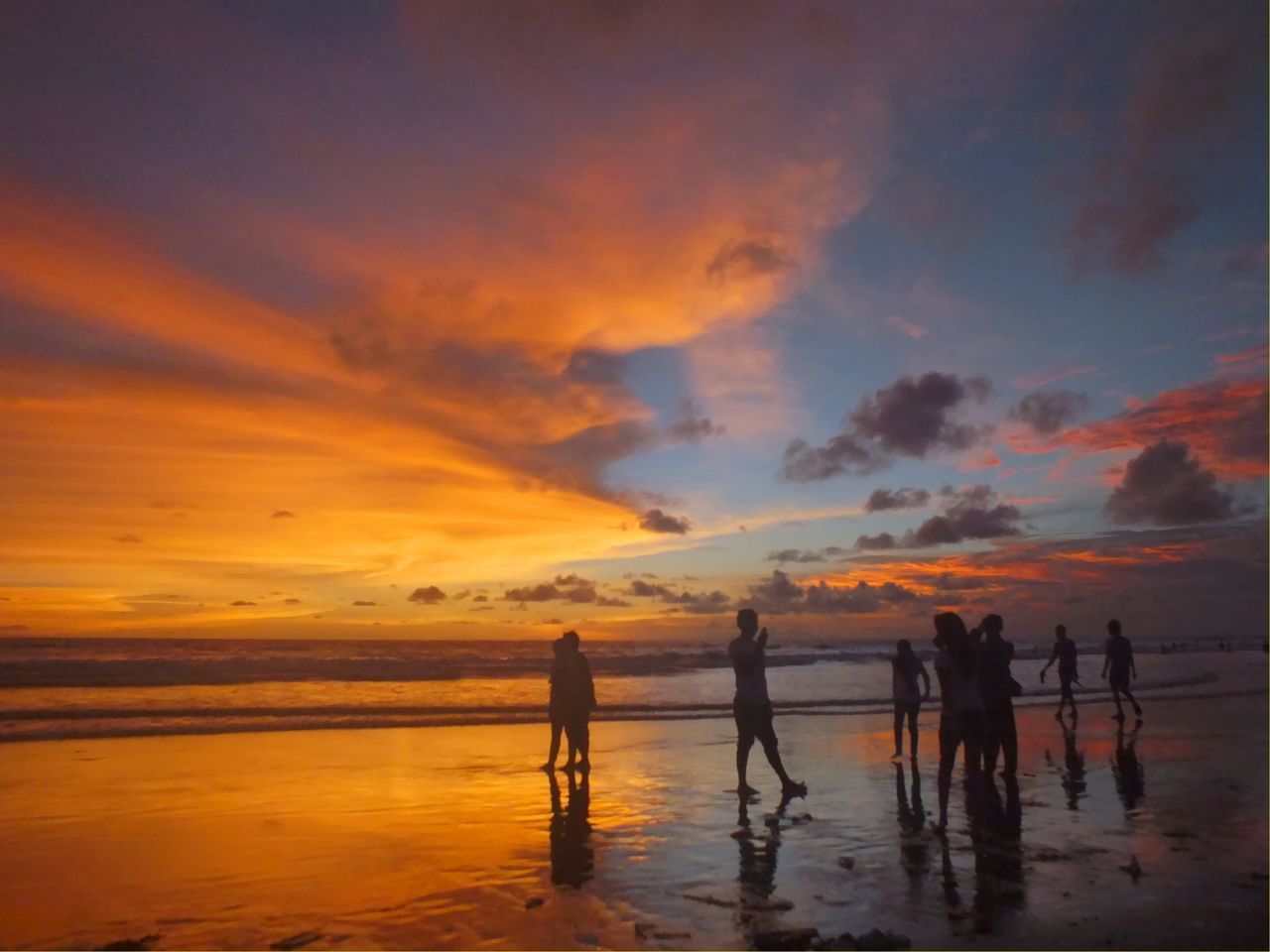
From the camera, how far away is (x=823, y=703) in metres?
29.9

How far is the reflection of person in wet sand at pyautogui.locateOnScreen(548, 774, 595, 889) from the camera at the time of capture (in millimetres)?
9266

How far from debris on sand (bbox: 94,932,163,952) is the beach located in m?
0.10

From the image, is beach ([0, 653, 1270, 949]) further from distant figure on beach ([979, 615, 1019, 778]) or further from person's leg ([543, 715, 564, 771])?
distant figure on beach ([979, 615, 1019, 778])

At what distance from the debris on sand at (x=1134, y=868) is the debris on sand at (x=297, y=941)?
745 cm

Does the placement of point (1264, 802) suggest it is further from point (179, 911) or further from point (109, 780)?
point (109, 780)

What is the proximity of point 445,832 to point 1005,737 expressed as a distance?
850 centimetres

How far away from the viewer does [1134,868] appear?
28.8 ft

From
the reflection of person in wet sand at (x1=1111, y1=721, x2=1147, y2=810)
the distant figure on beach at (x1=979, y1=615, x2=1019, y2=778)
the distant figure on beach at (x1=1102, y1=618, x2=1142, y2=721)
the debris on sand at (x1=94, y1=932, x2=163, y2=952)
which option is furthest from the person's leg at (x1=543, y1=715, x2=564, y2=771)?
the distant figure on beach at (x1=1102, y1=618, x2=1142, y2=721)

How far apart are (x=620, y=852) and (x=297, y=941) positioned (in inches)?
150

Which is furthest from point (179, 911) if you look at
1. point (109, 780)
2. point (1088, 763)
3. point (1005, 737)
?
point (1088, 763)

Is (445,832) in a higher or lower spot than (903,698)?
lower

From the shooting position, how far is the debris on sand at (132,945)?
729cm

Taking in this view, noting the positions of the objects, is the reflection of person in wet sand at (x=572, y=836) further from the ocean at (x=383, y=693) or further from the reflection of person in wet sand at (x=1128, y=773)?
the ocean at (x=383, y=693)

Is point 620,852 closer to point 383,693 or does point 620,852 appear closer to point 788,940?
point 788,940
